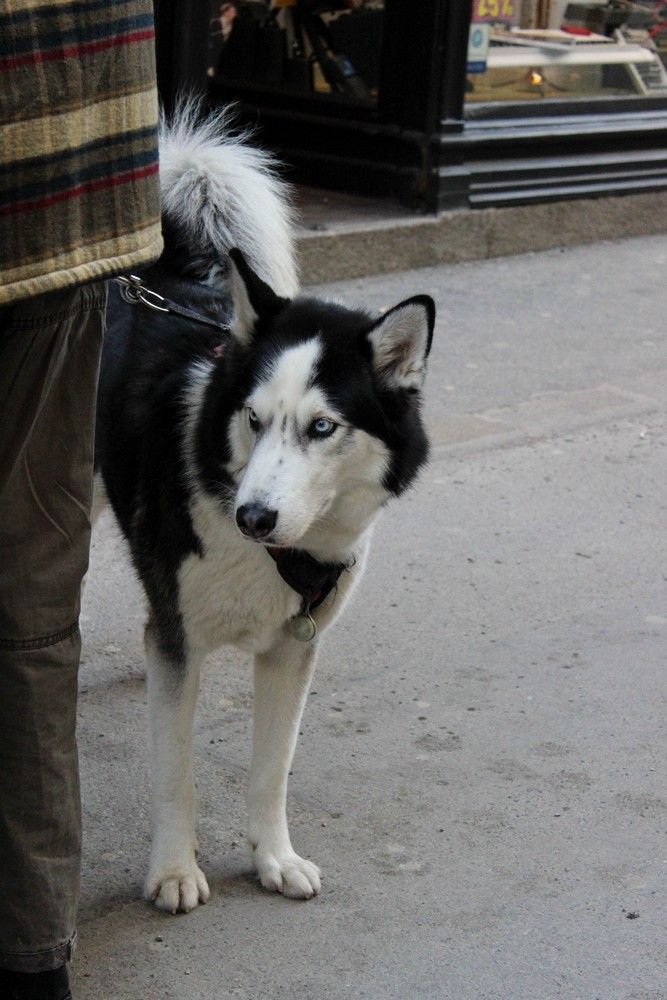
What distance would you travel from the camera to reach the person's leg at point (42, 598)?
212 cm

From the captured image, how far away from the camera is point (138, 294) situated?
3.21m

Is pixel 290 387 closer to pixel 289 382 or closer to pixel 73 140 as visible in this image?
pixel 289 382

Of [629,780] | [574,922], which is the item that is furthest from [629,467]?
[574,922]

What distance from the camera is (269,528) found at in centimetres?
249

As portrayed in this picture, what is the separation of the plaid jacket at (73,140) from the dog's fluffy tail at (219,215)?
1217mm

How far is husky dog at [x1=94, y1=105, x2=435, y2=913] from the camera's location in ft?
8.54

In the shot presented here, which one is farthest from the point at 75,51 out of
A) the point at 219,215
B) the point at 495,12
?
the point at 495,12

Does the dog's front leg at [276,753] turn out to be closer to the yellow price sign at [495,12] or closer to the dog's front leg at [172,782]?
the dog's front leg at [172,782]

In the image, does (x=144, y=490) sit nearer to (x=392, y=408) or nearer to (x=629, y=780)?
(x=392, y=408)


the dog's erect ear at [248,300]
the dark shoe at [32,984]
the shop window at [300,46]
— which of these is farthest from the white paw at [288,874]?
the shop window at [300,46]

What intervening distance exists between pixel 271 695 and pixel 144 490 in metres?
0.52

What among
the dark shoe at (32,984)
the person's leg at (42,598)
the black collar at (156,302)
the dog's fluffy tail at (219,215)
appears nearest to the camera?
A: the person's leg at (42,598)

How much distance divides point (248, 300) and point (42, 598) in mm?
830

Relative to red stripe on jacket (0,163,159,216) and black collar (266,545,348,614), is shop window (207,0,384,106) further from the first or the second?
red stripe on jacket (0,163,159,216)
